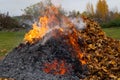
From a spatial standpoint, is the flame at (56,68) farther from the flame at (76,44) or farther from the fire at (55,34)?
the flame at (76,44)

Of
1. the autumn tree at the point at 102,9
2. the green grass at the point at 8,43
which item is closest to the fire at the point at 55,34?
the green grass at the point at 8,43

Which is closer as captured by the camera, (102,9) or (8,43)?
(8,43)

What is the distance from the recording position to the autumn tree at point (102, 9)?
40.7m

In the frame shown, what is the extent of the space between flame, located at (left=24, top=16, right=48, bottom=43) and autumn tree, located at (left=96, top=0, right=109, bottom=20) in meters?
28.7

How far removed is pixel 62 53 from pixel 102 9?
3117 centimetres

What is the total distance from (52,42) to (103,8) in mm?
31194

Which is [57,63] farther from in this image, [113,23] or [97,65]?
[113,23]

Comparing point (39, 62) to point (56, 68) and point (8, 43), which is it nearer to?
point (56, 68)

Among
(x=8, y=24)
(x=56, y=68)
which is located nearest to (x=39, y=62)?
(x=56, y=68)

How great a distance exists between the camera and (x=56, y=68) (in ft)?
34.8

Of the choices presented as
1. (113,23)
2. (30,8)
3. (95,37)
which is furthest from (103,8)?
(95,37)

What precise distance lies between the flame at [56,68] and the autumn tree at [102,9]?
2995 centimetres

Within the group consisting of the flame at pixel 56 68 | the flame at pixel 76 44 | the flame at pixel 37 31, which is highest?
the flame at pixel 37 31

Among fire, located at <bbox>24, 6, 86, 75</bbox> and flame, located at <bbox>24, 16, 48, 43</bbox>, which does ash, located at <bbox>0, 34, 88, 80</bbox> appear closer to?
fire, located at <bbox>24, 6, 86, 75</bbox>
